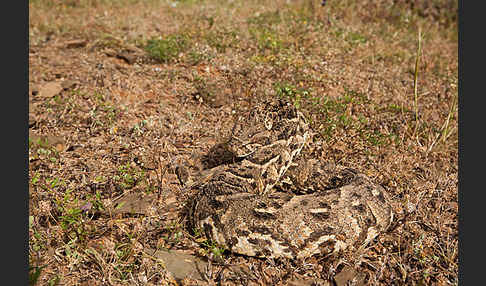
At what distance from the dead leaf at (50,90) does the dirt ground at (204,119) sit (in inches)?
0.9

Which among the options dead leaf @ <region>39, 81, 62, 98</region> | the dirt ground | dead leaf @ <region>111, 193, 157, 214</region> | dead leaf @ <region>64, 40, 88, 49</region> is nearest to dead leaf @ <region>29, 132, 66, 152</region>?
the dirt ground

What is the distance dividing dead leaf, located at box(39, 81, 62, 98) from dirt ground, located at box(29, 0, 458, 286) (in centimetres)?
2

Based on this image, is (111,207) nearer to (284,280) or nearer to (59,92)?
(284,280)

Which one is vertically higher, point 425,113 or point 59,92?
point 425,113

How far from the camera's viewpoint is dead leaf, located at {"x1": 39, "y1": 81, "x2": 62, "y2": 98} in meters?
7.28

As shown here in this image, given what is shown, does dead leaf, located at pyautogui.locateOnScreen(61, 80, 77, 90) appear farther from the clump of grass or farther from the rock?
the rock

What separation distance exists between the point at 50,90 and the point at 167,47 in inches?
96.0

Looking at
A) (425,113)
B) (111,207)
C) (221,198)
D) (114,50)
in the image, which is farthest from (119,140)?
(425,113)

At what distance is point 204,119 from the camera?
690 cm

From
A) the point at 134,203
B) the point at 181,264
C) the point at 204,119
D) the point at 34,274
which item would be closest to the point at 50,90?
the point at 204,119

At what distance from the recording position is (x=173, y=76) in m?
7.73

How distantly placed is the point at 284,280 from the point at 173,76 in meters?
4.85

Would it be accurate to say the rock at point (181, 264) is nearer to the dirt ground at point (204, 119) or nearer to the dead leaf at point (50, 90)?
the dirt ground at point (204, 119)

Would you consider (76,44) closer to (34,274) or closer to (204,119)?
(204,119)
